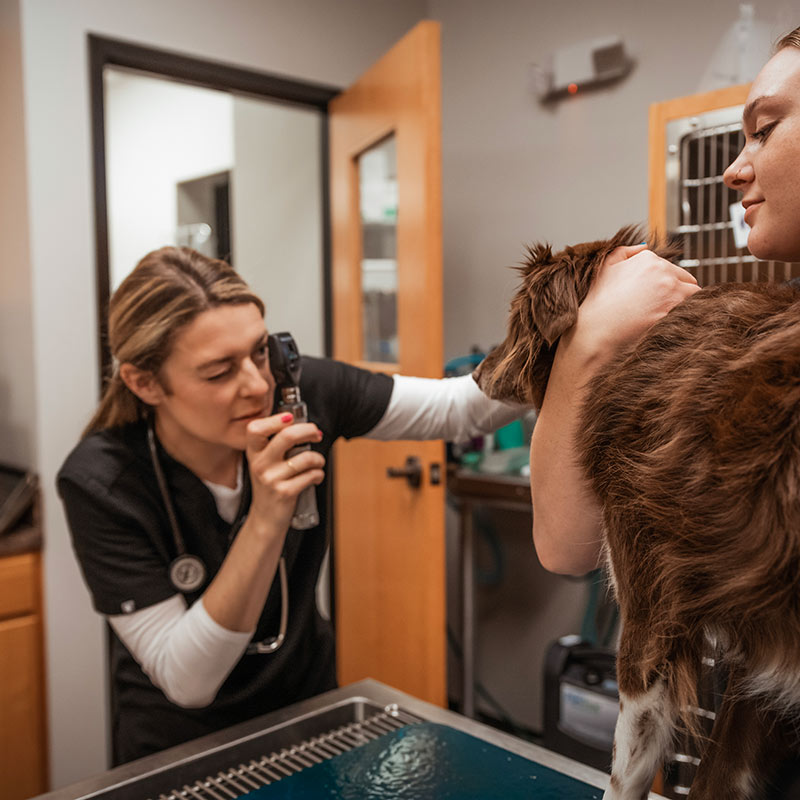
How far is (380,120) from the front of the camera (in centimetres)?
255

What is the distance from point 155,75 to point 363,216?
0.81m

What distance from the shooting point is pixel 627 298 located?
0.75m

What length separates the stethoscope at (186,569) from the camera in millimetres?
1312

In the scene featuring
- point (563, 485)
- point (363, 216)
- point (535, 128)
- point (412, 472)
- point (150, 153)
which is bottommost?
point (412, 472)

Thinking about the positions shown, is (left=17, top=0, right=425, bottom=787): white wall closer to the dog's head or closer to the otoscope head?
the otoscope head

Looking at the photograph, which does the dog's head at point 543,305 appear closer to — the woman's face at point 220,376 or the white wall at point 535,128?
the woman's face at point 220,376

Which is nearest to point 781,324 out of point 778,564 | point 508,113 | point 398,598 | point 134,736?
point 778,564

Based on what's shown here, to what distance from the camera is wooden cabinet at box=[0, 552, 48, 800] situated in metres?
2.22

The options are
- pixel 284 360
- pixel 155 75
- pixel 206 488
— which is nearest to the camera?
pixel 284 360

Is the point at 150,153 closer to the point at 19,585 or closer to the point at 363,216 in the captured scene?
the point at 363,216

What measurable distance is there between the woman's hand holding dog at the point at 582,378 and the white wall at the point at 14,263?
196cm

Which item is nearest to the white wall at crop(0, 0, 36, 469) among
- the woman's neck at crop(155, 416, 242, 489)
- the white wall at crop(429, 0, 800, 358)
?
the woman's neck at crop(155, 416, 242, 489)

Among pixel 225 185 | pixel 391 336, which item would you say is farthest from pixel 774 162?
pixel 225 185

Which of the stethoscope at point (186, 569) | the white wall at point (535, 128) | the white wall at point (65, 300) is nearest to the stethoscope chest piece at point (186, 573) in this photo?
the stethoscope at point (186, 569)
